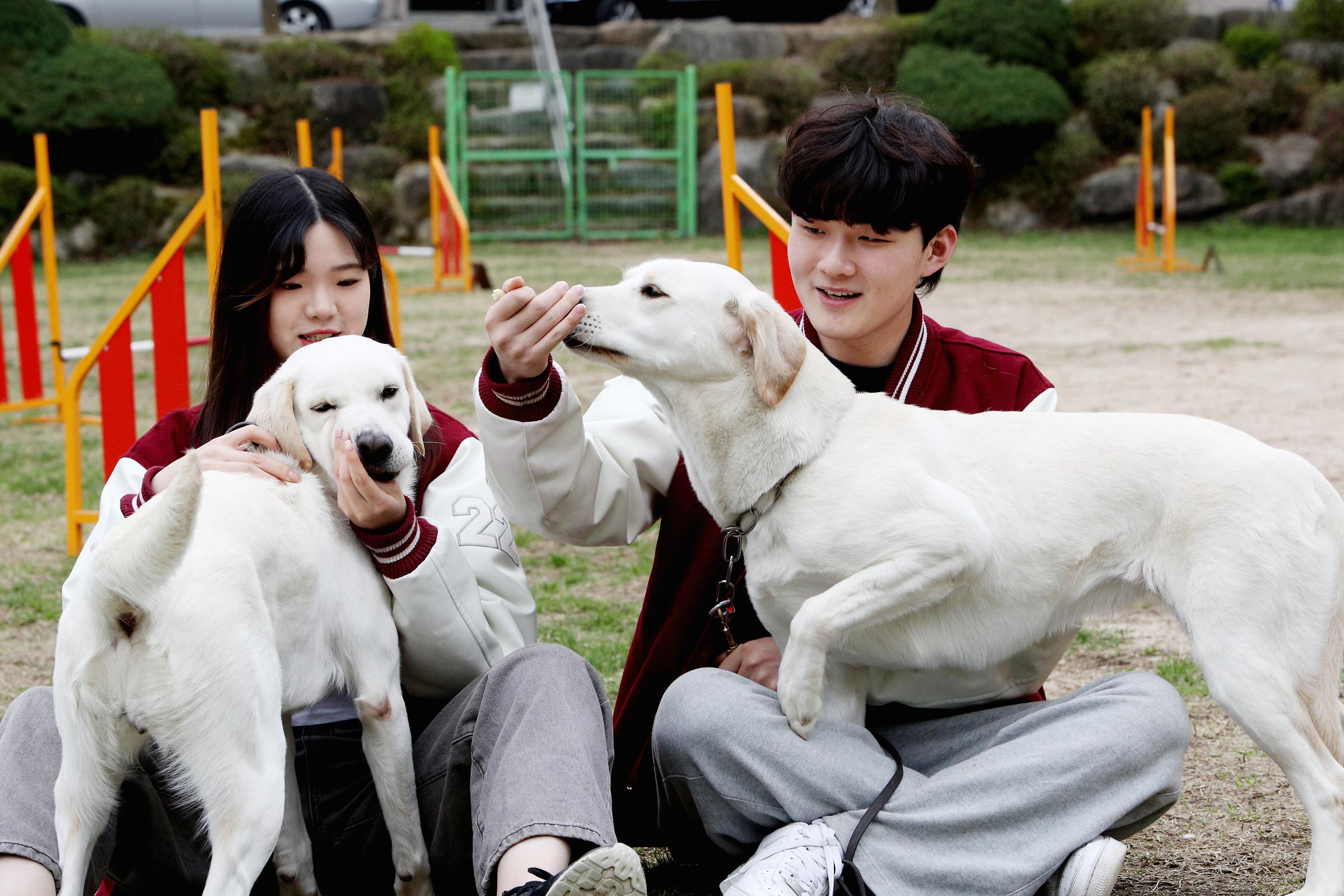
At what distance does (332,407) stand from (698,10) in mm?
26699

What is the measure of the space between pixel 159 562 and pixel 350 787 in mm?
715

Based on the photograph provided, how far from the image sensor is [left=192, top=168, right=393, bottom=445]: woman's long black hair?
308 cm

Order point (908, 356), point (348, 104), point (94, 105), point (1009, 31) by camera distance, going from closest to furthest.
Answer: point (908, 356) < point (94, 105) < point (1009, 31) < point (348, 104)

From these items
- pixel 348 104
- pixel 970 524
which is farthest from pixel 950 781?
pixel 348 104

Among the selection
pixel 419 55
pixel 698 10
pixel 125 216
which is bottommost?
pixel 125 216

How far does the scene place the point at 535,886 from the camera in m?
2.25

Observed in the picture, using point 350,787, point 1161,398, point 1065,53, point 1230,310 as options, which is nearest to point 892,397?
point 350,787

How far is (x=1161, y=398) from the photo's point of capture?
28.0ft

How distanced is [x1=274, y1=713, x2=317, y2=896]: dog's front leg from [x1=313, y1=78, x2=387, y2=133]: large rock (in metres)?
22.6

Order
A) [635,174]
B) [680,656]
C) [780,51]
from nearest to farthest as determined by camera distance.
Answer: [680,656], [635,174], [780,51]

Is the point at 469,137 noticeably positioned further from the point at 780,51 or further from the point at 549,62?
the point at 780,51

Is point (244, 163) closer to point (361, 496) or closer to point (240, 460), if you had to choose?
point (240, 460)

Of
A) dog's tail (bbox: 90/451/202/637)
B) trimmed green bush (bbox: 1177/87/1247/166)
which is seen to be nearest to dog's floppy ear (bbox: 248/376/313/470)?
dog's tail (bbox: 90/451/202/637)

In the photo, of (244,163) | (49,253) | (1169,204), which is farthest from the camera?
(244,163)
